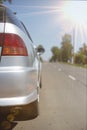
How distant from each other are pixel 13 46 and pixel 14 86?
532mm

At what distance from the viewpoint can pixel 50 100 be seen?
26.6ft

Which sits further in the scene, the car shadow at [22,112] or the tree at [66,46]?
the tree at [66,46]

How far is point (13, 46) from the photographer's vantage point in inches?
166

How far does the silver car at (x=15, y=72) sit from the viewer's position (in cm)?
400

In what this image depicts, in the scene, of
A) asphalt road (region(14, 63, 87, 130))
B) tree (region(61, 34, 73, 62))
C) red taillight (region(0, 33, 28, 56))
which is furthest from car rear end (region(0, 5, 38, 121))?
tree (region(61, 34, 73, 62))

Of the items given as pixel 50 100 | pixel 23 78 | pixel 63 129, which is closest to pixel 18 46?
pixel 23 78

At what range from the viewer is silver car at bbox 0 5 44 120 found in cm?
400

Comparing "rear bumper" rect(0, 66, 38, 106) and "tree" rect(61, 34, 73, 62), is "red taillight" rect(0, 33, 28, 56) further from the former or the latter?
"tree" rect(61, 34, 73, 62)

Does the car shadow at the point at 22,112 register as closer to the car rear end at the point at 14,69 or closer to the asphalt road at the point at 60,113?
the car rear end at the point at 14,69

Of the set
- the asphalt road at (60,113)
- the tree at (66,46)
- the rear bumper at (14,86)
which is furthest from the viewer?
the tree at (66,46)

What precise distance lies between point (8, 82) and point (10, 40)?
1.83 feet

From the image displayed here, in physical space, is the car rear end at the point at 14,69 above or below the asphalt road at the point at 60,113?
above

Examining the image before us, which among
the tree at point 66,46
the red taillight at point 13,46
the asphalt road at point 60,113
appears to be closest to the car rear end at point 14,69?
the red taillight at point 13,46

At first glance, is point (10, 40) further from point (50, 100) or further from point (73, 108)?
point (50, 100)
